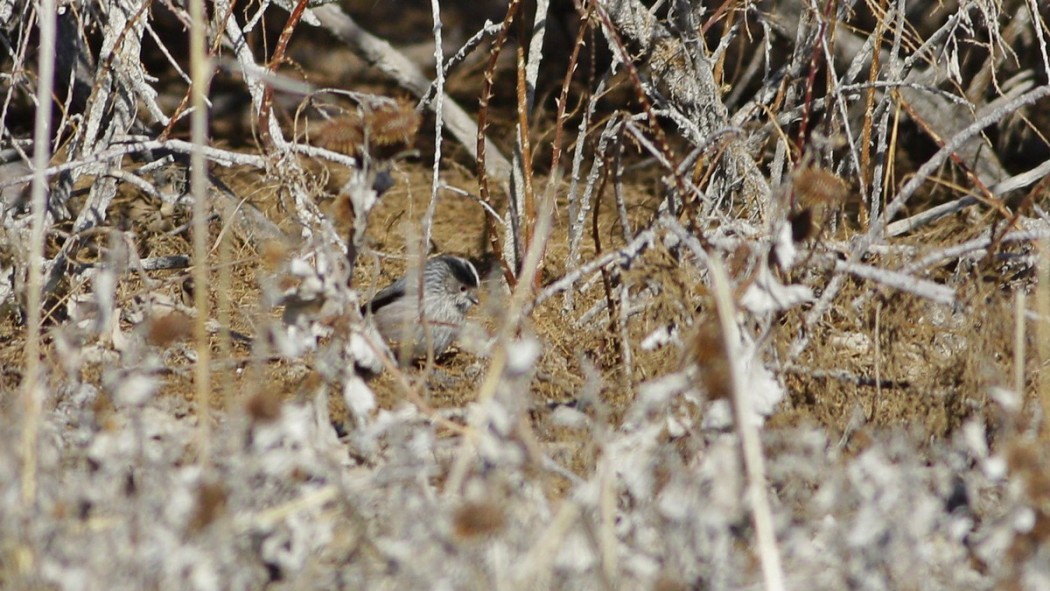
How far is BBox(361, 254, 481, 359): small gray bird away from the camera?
4293 mm

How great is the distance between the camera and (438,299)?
470cm

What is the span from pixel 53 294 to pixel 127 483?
1414mm

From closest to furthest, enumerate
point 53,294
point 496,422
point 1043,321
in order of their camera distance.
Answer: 1. point 496,422
2. point 1043,321
3. point 53,294

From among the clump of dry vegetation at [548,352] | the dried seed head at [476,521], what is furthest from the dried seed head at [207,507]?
the dried seed head at [476,521]

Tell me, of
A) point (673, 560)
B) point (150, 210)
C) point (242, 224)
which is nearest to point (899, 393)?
point (673, 560)

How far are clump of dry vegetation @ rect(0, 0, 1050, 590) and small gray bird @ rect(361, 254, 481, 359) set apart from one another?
0.31 ft

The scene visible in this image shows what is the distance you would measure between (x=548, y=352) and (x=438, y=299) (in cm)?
109

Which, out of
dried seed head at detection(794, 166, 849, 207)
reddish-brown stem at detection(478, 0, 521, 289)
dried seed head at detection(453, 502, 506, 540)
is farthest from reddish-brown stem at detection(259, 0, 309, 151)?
dried seed head at detection(453, 502, 506, 540)

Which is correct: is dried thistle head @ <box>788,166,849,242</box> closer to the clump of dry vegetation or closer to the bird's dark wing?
the clump of dry vegetation

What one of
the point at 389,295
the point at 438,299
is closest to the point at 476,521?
the point at 389,295

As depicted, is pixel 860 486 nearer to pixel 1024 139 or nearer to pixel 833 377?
pixel 833 377

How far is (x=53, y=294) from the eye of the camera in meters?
3.82

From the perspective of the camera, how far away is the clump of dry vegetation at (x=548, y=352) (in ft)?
7.22

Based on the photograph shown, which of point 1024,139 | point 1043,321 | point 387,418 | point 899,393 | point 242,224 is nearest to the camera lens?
point 387,418
